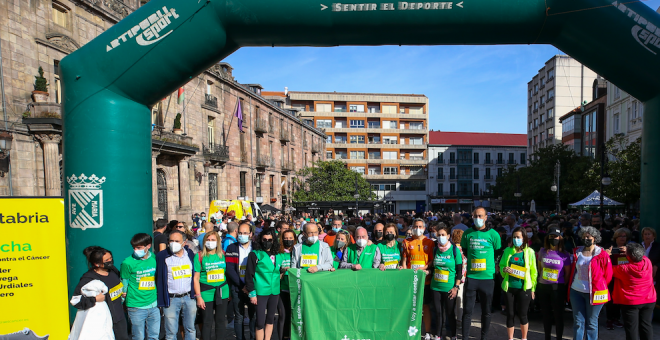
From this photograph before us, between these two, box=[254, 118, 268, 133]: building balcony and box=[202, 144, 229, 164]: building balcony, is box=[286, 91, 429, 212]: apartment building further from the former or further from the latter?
box=[202, 144, 229, 164]: building balcony

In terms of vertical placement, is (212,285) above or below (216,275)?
below

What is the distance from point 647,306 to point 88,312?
272 inches

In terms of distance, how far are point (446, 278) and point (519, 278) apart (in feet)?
3.37

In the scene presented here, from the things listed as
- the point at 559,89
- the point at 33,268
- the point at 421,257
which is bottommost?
the point at 421,257

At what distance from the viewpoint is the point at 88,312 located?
4.63m

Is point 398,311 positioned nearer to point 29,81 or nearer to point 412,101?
point 29,81

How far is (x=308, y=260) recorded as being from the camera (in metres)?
6.35

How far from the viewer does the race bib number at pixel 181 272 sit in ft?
19.3

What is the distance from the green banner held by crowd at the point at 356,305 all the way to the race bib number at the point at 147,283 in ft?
6.07

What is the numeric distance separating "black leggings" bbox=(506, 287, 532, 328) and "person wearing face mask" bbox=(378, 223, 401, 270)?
170 cm

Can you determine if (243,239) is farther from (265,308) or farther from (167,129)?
(167,129)

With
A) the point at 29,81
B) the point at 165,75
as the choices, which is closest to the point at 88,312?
the point at 165,75

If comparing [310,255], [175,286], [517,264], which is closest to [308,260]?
[310,255]

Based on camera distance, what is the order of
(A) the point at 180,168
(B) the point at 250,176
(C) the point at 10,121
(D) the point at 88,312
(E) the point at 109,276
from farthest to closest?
(B) the point at 250,176
(A) the point at 180,168
(C) the point at 10,121
(E) the point at 109,276
(D) the point at 88,312
